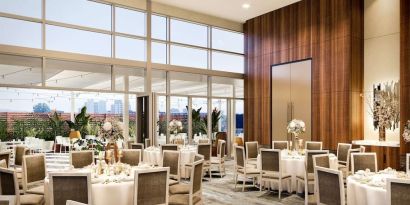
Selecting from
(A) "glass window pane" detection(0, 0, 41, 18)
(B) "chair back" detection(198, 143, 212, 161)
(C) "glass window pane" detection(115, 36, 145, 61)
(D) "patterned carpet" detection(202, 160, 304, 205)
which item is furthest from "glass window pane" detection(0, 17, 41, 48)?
(D) "patterned carpet" detection(202, 160, 304, 205)

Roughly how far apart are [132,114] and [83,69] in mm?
2062

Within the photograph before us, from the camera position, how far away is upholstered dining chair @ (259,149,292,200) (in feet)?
21.0

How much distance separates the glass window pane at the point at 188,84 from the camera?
11.0 m

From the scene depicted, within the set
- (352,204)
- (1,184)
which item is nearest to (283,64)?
(352,204)

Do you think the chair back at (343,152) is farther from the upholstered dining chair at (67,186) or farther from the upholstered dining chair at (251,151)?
the upholstered dining chair at (67,186)

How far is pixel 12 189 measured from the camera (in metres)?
4.14

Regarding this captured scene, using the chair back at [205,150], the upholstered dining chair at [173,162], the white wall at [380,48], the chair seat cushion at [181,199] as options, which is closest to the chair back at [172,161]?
the upholstered dining chair at [173,162]

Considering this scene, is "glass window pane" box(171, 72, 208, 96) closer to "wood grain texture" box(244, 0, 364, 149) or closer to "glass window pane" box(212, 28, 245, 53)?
"glass window pane" box(212, 28, 245, 53)

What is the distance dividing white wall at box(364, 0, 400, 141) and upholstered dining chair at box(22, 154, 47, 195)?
25.4 feet

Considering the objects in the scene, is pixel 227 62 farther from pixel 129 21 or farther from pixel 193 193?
pixel 193 193

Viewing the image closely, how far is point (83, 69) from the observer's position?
9.05m

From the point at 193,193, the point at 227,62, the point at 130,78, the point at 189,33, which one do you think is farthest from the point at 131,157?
the point at 227,62

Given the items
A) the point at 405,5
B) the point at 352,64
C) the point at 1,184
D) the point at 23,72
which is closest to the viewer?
the point at 1,184

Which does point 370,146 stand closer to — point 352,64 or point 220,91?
point 352,64
